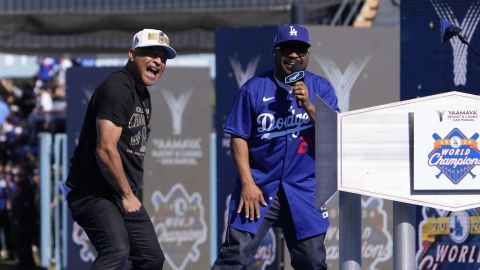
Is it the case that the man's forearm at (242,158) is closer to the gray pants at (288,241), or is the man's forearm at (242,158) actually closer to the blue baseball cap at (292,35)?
the gray pants at (288,241)

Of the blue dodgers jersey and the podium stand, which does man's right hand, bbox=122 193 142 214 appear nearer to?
the blue dodgers jersey

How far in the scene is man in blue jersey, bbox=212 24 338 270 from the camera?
6.10 m

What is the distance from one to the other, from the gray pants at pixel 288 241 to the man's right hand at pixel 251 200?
106mm

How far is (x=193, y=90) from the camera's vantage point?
9891 millimetres

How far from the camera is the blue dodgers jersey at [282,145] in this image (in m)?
6.14

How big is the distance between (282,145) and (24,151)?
691 cm

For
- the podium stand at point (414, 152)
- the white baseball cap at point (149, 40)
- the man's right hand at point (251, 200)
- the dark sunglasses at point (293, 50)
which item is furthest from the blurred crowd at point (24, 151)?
the podium stand at point (414, 152)

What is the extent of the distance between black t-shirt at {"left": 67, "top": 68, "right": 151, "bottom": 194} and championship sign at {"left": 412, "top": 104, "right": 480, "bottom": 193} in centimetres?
171

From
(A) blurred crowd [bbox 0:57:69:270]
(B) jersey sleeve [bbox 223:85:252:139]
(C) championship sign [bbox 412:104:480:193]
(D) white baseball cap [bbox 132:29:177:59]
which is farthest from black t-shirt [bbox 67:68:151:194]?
(A) blurred crowd [bbox 0:57:69:270]

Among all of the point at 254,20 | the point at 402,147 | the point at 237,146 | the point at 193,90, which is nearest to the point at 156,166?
the point at 193,90

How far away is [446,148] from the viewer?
5.14m

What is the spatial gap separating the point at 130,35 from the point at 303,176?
6.87 m

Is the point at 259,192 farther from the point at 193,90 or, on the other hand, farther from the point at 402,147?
the point at 193,90

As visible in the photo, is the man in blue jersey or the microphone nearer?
the microphone
